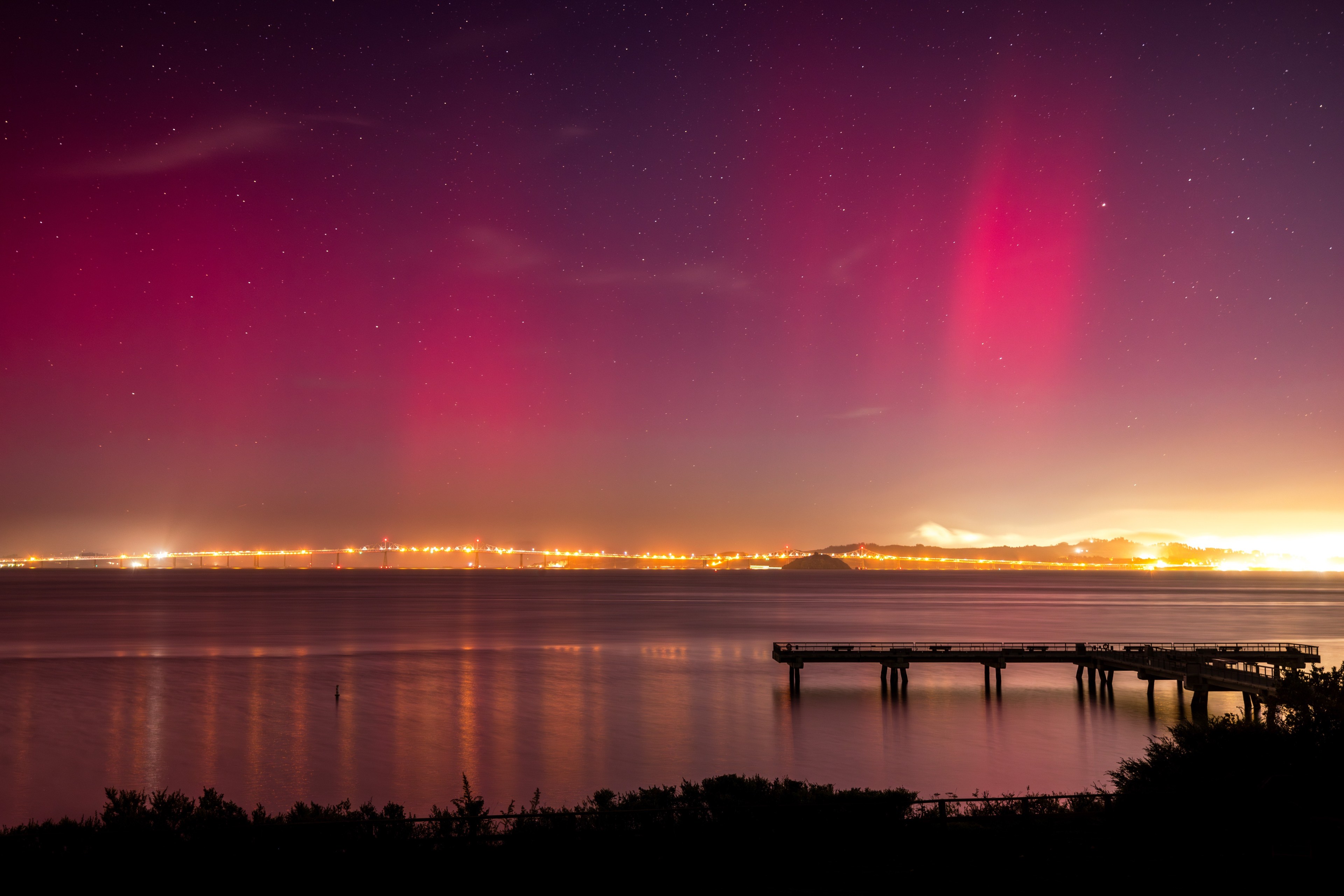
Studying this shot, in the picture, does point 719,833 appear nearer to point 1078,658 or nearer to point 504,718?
point 504,718

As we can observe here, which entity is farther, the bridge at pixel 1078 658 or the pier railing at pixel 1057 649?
the pier railing at pixel 1057 649

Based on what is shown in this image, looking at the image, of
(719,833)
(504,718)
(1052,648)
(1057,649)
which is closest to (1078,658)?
(1057,649)

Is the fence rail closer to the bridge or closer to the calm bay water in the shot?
the bridge

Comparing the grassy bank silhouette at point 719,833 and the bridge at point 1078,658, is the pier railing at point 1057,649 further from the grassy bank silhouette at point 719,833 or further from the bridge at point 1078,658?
the grassy bank silhouette at point 719,833

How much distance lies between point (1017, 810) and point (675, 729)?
29.7m

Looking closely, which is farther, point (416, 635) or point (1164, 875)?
point (416, 635)

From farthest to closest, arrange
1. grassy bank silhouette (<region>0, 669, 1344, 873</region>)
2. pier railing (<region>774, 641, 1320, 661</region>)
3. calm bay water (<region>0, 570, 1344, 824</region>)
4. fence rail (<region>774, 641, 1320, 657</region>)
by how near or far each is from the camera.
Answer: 1. fence rail (<region>774, 641, 1320, 657</region>)
2. pier railing (<region>774, 641, 1320, 661</region>)
3. calm bay water (<region>0, 570, 1344, 824</region>)
4. grassy bank silhouette (<region>0, 669, 1344, 873</region>)

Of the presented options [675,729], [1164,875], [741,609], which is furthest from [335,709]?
[741,609]

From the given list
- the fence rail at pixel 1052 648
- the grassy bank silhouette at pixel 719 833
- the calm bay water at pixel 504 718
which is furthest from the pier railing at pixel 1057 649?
the grassy bank silhouette at pixel 719 833

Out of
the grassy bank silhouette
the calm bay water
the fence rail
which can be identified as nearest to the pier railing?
the fence rail

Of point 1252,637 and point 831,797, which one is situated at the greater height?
point 831,797

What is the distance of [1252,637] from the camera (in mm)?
107188

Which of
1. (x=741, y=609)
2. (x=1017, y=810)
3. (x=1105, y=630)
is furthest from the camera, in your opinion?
(x=741, y=609)

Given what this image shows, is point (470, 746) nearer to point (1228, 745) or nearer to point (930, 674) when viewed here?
point (1228, 745)
